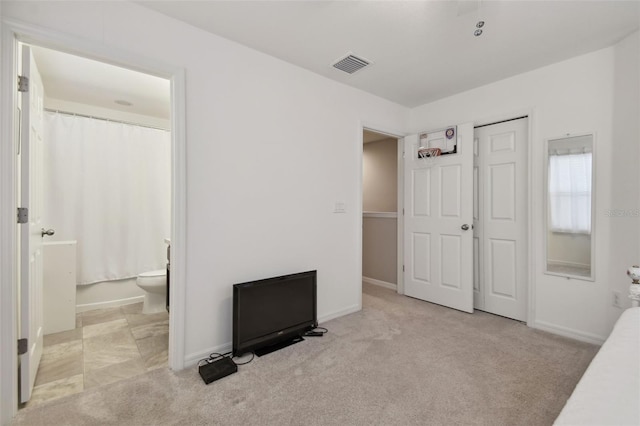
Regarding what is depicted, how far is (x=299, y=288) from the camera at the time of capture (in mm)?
2580

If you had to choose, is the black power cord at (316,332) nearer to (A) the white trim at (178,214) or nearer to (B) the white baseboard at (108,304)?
(A) the white trim at (178,214)

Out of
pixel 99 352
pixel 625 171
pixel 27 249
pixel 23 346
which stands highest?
pixel 625 171

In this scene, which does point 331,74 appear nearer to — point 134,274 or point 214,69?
point 214,69

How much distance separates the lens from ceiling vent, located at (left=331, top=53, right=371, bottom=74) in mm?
2555

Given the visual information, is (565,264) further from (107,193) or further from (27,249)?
(107,193)

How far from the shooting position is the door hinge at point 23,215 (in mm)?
1631

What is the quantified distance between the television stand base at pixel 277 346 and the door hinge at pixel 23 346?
1356 millimetres

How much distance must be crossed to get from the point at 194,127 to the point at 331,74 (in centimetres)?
146

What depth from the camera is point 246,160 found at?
239 cm

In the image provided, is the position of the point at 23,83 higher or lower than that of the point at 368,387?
higher

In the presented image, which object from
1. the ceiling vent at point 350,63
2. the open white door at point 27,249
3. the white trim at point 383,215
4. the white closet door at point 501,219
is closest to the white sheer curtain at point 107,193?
the open white door at point 27,249

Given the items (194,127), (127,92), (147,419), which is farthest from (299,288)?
(127,92)

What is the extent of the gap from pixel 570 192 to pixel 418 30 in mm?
1924

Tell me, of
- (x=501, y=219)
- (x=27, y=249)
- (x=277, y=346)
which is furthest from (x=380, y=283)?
(x=27, y=249)
